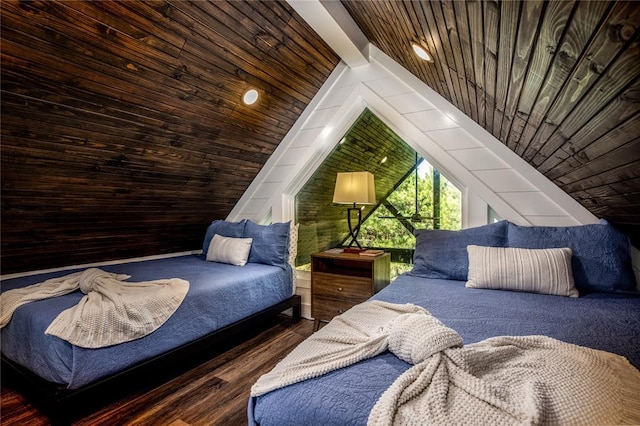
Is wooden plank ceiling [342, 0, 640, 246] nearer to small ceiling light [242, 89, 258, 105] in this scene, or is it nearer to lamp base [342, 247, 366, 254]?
small ceiling light [242, 89, 258, 105]

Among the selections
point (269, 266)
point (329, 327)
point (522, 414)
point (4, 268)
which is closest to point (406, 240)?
point (269, 266)

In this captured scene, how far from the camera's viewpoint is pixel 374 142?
326 cm

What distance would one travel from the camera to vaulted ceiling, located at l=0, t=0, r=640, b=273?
Result: 0.95 meters

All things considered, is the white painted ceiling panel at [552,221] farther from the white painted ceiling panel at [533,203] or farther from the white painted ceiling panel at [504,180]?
the white painted ceiling panel at [504,180]

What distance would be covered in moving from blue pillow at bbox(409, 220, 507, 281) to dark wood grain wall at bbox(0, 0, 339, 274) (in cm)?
183

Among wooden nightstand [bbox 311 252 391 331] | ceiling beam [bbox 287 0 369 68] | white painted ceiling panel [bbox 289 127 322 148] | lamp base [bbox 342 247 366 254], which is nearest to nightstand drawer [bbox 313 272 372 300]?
wooden nightstand [bbox 311 252 391 331]

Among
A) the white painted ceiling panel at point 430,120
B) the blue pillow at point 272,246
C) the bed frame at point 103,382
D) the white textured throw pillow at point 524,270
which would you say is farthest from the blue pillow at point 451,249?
the bed frame at point 103,382

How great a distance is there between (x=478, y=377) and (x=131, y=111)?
2389 mm

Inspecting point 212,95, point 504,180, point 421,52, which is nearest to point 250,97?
point 212,95

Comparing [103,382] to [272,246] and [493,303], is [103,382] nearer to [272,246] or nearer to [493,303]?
[272,246]

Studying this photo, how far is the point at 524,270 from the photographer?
6.49 ft

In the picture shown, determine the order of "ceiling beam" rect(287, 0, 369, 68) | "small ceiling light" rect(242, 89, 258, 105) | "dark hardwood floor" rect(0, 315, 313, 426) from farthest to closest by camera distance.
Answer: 1. "small ceiling light" rect(242, 89, 258, 105)
2. "ceiling beam" rect(287, 0, 369, 68)
3. "dark hardwood floor" rect(0, 315, 313, 426)

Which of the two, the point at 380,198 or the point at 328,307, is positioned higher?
the point at 380,198

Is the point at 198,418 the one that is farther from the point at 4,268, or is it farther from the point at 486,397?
the point at 4,268
